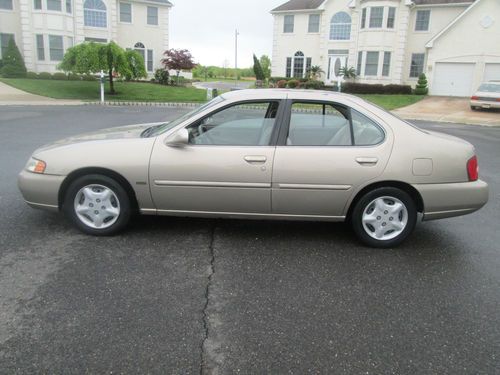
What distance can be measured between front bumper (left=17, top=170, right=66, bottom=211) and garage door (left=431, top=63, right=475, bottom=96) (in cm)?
3285

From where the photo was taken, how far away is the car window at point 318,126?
4707mm

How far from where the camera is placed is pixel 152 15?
38125 millimetres

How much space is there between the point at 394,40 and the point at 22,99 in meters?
25.2

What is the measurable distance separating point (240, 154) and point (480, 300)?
97.2 inches

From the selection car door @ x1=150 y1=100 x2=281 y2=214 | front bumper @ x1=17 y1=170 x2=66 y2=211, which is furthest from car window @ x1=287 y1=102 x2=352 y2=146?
front bumper @ x1=17 y1=170 x2=66 y2=211

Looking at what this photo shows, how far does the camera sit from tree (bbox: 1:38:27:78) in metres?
31.7

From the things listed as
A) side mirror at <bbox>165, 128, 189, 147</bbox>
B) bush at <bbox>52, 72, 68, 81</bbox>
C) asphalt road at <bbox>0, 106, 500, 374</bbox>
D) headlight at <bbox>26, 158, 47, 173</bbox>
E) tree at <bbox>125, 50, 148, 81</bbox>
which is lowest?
asphalt road at <bbox>0, 106, 500, 374</bbox>

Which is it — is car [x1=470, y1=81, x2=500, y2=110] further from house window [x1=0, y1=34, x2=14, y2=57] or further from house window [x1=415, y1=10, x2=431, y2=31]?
house window [x1=0, y1=34, x2=14, y2=57]

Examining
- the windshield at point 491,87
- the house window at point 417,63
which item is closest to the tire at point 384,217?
the windshield at point 491,87

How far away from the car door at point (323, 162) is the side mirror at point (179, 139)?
909 mm

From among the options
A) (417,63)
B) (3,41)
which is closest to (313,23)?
(417,63)

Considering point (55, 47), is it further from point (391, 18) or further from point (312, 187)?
point (312, 187)

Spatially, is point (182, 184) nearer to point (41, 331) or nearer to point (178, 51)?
point (41, 331)

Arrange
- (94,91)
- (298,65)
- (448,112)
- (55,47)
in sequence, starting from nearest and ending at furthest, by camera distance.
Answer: (448,112) → (94,91) → (55,47) → (298,65)
